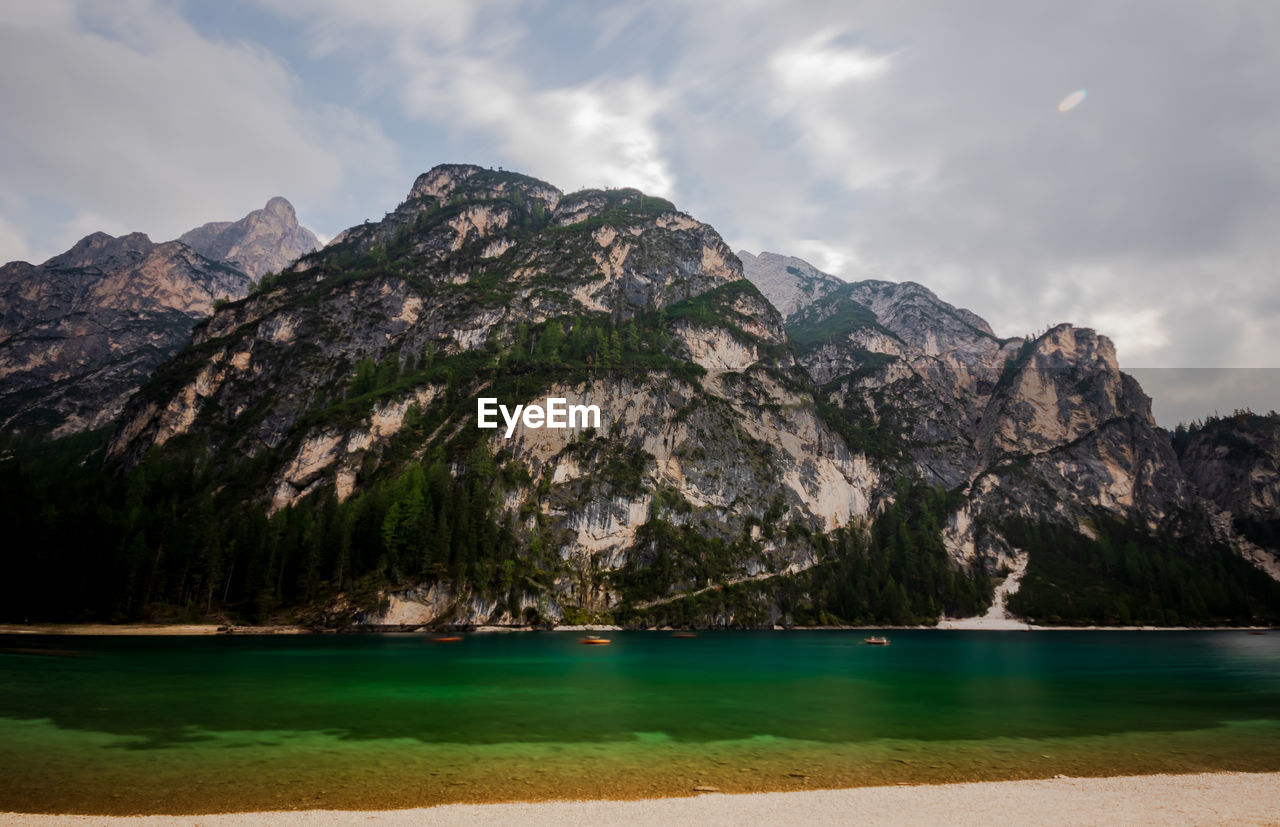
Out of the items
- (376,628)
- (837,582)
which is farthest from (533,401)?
(837,582)

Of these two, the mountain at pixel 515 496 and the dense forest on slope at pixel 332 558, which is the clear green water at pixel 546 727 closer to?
the dense forest on slope at pixel 332 558

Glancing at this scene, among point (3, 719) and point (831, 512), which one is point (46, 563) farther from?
point (831, 512)

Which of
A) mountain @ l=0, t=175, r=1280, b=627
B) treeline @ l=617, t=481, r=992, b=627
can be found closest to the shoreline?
mountain @ l=0, t=175, r=1280, b=627

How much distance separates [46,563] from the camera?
78.3m

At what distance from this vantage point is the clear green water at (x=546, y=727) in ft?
59.8

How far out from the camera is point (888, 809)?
53.9 feet

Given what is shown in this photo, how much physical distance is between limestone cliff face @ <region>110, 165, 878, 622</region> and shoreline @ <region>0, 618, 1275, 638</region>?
3397 mm

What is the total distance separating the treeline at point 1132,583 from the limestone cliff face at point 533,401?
5339cm

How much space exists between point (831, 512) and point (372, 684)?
144 meters

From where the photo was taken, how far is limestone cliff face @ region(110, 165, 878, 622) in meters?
127

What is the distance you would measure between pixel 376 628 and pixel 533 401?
2436 inches

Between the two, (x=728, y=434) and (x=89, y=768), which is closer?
(x=89, y=768)

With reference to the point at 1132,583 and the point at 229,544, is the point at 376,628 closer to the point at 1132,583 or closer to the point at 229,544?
the point at 229,544

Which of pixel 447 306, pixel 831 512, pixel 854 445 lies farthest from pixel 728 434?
pixel 447 306
